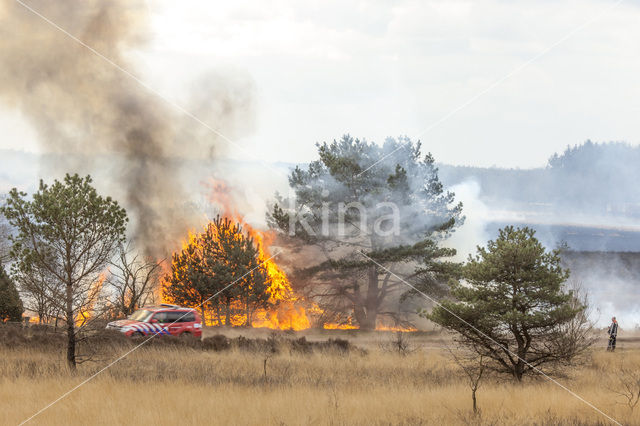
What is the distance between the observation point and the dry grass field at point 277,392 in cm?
1130

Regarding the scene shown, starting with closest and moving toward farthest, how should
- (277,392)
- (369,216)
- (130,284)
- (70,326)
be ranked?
(277,392) < (70,326) < (369,216) < (130,284)

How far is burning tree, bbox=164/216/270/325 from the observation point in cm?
3475

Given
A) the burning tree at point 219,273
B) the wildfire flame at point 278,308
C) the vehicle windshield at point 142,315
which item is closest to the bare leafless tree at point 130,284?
the vehicle windshield at point 142,315

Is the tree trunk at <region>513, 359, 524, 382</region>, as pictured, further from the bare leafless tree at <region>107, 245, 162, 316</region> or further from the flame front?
the flame front

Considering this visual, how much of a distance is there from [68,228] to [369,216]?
74.0 ft

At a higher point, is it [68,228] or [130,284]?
[68,228]

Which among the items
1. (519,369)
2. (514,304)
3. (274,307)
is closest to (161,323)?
(274,307)

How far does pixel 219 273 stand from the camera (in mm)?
34750

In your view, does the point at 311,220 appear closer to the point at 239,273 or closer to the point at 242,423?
the point at 239,273

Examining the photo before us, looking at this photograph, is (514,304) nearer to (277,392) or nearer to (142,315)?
(277,392)

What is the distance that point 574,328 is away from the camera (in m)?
Answer: 16.9

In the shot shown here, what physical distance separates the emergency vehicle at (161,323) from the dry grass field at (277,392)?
2.36 metres

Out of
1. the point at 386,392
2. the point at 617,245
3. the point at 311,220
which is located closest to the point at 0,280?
the point at 311,220

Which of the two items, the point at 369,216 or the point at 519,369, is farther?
the point at 369,216
